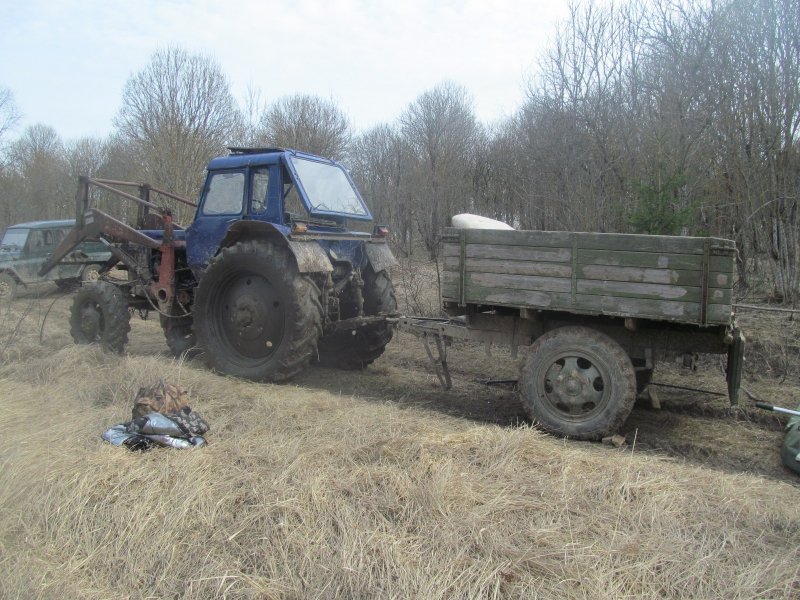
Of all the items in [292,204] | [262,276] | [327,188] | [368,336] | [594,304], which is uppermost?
[327,188]

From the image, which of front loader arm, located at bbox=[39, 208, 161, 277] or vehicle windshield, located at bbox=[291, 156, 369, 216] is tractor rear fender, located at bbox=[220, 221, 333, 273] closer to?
vehicle windshield, located at bbox=[291, 156, 369, 216]

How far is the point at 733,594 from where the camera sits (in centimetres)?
271

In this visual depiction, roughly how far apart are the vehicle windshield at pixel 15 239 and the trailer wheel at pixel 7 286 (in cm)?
75

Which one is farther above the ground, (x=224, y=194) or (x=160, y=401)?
(x=224, y=194)

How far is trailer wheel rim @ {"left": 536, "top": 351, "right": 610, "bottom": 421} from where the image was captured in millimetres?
5000

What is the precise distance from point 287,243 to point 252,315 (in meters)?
0.98

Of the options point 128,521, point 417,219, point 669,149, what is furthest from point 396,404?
point 417,219

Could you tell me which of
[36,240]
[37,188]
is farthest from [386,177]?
[37,188]

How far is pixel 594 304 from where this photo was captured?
4895 mm

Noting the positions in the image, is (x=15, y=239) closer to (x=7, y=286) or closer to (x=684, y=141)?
(x=7, y=286)

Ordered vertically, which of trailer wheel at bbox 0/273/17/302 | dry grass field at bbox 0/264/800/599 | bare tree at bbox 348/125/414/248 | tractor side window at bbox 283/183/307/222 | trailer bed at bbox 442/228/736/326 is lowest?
dry grass field at bbox 0/264/800/599

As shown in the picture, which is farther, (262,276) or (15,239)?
(15,239)

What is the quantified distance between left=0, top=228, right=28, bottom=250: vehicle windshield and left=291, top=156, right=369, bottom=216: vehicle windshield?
1135 centimetres

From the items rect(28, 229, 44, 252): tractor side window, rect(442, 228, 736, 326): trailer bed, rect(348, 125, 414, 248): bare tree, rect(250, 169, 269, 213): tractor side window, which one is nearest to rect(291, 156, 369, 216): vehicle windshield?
rect(250, 169, 269, 213): tractor side window
